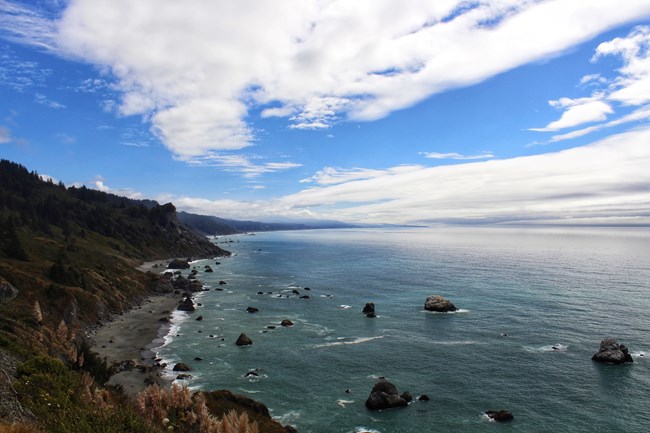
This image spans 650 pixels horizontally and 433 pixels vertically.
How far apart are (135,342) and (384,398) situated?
157 feet

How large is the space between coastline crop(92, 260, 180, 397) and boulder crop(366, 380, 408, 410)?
1038 inches

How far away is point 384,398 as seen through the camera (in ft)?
149

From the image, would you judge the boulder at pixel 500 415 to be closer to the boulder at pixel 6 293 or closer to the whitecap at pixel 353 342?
the whitecap at pixel 353 342

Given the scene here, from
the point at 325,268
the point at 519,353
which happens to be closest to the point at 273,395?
the point at 519,353

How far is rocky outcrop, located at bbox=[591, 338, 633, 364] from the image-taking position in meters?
57.7

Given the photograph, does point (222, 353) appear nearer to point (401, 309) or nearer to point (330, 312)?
point (330, 312)

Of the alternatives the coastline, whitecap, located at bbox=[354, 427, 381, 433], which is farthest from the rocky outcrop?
the coastline

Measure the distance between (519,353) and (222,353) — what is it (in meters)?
49.9

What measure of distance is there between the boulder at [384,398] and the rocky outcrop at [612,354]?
34903mm

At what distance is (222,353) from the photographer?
213 feet

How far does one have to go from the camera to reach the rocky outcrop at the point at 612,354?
5772cm

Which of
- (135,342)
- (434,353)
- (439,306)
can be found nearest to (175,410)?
(434,353)

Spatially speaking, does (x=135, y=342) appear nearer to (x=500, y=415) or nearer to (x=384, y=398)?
(x=384, y=398)

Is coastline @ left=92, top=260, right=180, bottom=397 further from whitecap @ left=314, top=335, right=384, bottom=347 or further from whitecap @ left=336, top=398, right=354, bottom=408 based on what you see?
A: whitecap @ left=314, top=335, right=384, bottom=347
